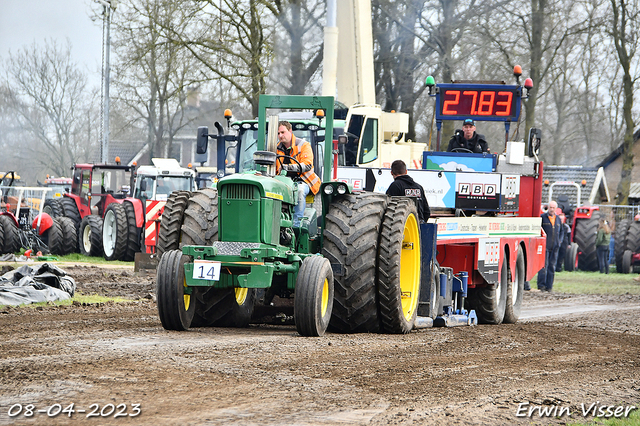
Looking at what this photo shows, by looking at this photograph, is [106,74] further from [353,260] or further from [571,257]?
[353,260]

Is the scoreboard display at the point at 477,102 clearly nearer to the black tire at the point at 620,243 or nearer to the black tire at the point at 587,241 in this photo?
the black tire at the point at 587,241

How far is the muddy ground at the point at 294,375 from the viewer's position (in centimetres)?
471

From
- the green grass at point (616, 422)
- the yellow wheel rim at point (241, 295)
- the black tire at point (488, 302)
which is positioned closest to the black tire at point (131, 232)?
the black tire at point (488, 302)

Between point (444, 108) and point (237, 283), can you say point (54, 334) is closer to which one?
point (237, 283)

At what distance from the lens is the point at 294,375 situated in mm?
5777

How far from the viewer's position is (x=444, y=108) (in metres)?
14.2

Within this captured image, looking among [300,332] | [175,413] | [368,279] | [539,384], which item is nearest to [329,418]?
[175,413]

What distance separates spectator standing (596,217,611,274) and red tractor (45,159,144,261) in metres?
13.2

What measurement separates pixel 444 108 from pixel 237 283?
24.5 feet

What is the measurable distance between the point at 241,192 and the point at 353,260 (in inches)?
53.6

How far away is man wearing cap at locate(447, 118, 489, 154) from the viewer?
44.3 feet

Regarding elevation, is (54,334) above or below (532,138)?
below

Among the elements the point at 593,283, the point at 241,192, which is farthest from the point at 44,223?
Answer: the point at 241,192

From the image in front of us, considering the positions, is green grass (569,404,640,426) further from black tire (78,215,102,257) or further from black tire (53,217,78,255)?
black tire (53,217,78,255)
